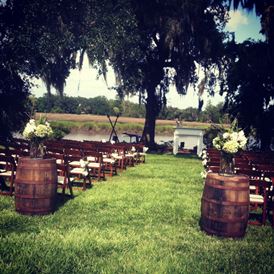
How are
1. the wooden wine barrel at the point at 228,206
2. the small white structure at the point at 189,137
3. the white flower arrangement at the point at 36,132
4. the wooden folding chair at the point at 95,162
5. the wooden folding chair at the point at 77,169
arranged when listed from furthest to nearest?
the small white structure at the point at 189,137
the wooden folding chair at the point at 95,162
the wooden folding chair at the point at 77,169
the white flower arrangement at the point at 36,132
the wooden wine barrel at the point at 228,206

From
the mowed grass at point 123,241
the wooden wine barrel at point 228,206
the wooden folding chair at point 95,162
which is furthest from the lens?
the wooden folding chair at point 95,162

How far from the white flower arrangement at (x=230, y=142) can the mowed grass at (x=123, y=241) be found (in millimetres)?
1599

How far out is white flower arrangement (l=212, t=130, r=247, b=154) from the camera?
20.5ft

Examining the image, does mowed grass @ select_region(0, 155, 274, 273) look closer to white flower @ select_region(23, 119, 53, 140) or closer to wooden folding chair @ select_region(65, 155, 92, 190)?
wooden folding chair @ select_region(65, 155, 92, 190)

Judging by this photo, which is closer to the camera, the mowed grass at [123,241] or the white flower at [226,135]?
the mowed grass at [123,241]

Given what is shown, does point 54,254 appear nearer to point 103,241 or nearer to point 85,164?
point 103,241

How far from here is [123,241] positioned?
17.8 ft

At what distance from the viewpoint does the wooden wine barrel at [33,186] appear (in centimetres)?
652

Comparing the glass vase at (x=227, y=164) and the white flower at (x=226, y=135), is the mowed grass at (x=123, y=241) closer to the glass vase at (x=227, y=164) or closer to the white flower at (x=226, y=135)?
the glass vase at (x=227, y=164)

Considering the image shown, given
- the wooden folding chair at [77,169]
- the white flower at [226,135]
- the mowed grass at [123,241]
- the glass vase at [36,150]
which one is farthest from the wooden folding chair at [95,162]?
the white flower at [226,135]

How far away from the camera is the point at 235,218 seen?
5.90 meters

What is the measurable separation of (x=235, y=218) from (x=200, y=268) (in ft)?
5.17

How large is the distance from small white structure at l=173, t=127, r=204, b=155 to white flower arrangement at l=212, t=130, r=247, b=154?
17971 mm

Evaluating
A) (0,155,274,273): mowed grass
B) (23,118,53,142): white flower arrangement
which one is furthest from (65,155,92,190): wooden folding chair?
(23,118,53,142): white flower arrangement
